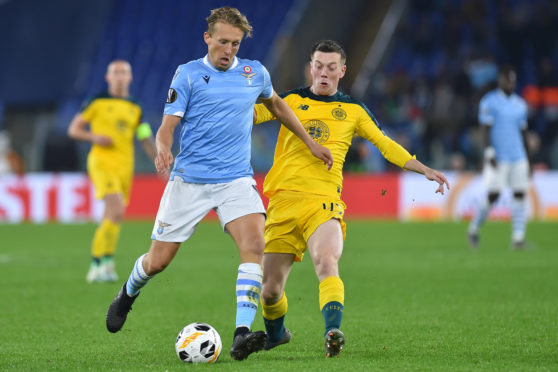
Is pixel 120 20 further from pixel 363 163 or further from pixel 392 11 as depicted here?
pixel 363 163

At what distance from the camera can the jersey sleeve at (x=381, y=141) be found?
6176mm

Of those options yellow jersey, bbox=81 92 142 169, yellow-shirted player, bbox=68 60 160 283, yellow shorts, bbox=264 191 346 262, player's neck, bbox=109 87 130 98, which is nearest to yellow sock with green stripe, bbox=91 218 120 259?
yellow-shirted player, bbox=68 60 160 283

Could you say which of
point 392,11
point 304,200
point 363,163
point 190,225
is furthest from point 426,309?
point 392,11

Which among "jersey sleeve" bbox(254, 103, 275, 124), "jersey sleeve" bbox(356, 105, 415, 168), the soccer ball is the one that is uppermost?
"jersey sleeve" bbox(254, 103, 275, 124)

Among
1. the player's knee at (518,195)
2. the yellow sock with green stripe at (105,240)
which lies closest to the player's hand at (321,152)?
the yellow sock with green stripe at (105,240)

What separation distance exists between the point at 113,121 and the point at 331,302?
5.62 meters

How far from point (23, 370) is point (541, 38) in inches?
867

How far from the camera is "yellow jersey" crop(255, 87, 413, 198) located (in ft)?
20.4

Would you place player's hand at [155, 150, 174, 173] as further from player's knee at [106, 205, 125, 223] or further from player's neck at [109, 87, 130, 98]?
player's neck at [109, 87, 130, 98]

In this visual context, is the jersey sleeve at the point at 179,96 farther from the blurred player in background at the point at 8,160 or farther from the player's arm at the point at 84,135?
the blurred player in background at the point at 8,160

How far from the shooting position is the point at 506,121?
13.8 meters

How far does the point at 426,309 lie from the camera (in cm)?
793

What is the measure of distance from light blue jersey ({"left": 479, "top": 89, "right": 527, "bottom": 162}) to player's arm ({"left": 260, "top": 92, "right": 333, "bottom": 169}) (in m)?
8.22

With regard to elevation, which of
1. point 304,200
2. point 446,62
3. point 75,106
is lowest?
point 304,200
